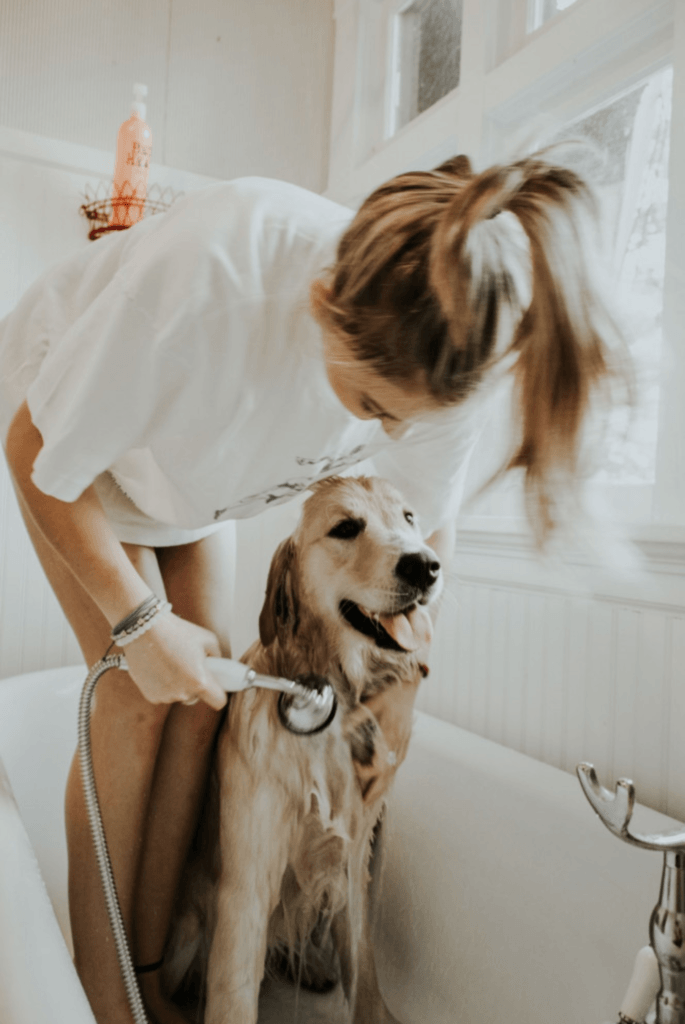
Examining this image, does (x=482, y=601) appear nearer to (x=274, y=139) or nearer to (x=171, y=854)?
(x=171, y=854)

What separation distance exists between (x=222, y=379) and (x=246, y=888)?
0.46 metres

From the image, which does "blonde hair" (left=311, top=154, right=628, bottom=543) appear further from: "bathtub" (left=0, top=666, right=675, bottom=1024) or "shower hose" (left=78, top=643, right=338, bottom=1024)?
"bathtub" (left=0, top=666, right=675, bottom=1024)

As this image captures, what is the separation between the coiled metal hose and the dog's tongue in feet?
0.86

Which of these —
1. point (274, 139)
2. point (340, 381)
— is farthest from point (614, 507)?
point (274, 139)

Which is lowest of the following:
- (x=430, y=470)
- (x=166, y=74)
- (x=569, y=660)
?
(x=569, y=660)

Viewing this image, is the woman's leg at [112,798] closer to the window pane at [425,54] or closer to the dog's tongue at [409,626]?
the dog's tongue at [409,626]

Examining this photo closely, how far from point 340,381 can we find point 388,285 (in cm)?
10

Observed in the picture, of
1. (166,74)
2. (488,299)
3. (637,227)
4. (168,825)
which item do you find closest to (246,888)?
(168,825)

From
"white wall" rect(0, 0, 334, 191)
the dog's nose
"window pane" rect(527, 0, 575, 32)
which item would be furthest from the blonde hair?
"white wall" rect(0, 0, 334, 191)

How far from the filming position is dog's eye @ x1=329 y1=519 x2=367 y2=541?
2.21ft

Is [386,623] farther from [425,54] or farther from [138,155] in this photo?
[138,155]

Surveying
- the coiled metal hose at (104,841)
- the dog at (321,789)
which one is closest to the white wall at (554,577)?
the dog at (321,789)

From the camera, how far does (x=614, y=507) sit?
25.1 inches

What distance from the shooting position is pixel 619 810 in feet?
1.55
